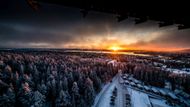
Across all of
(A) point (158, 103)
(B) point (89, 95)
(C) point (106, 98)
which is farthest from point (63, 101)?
(A) point (158, 103)

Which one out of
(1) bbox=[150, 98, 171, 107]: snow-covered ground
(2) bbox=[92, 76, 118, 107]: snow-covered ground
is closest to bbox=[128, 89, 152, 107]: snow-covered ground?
(1) bbox=[150, 98, 171, 107]: snow-covered ground

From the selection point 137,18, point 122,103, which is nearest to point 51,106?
point 122,103

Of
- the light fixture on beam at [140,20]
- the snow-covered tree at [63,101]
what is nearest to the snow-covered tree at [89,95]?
the snow-covered tree at [63,101]

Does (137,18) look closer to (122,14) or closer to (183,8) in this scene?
(122,14)

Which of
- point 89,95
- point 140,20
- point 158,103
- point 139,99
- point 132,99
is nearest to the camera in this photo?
point 140,20

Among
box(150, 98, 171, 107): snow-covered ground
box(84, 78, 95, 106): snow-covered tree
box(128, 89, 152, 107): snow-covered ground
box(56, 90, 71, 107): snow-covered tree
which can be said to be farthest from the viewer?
box(150, 98, 171, 107): snow-covered ground

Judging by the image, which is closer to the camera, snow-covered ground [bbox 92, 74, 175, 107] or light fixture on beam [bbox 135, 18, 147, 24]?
light fixture on beam [bbox 135, 18, 147, 24]

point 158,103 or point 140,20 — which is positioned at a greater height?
point 140,20

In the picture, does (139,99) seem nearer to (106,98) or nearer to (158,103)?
(158,103)

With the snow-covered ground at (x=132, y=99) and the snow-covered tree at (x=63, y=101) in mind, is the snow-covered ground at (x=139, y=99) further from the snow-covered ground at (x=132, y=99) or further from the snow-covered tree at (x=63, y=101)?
the snow-covered tree at (x=63, y=101)

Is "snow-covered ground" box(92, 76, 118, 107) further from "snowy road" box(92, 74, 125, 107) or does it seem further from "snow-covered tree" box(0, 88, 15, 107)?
"snow-covered tree" box(0, 88, 15, 107)

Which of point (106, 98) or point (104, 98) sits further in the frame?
point (104, 98)
